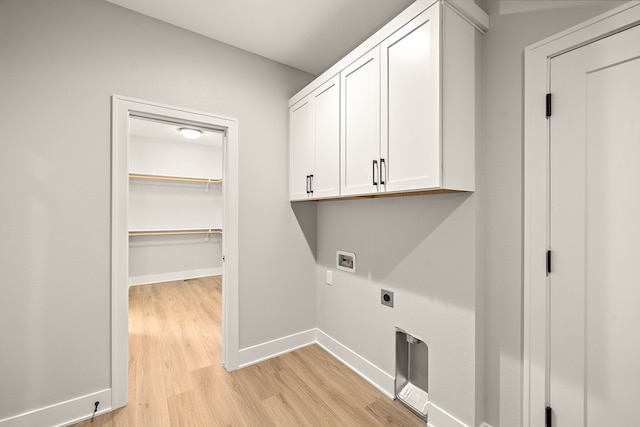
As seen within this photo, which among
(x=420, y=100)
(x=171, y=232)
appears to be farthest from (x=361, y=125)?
(x=171, y=232)

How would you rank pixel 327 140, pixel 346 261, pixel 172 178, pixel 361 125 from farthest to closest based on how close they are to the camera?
1. pixel 172 178
2. pixel 346 261
3. pixel 327 140
4. pixel 361 125

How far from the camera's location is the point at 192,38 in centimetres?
216

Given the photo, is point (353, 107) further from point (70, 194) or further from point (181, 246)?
point (181, 246)

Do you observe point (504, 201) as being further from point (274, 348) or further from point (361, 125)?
point (274, 348)

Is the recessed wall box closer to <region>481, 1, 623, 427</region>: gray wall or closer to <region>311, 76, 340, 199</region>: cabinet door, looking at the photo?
<region>311, 76, 340, 199</region>: cabinet door

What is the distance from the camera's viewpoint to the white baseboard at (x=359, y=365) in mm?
2012

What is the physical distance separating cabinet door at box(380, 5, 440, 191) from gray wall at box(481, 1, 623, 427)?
1.39 feet

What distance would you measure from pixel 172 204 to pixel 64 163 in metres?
3.78

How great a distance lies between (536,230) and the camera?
1362mm

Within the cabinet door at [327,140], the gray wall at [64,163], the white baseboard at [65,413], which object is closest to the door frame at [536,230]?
the cabinet door at [327,140]

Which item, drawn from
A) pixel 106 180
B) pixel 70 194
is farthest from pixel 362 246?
pixel 70 194

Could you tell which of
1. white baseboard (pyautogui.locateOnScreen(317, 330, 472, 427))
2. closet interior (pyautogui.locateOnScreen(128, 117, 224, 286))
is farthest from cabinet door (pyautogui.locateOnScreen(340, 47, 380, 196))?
closet interior (pyautogui.locateOnScreen(128, 117, 224, 286))

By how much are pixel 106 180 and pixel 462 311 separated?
7.89 feet

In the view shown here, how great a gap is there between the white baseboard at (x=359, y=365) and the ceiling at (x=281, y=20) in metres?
2.61
